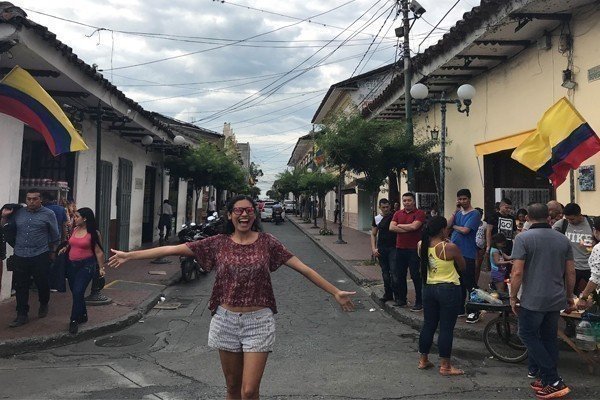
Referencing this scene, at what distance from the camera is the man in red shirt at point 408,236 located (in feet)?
22.9

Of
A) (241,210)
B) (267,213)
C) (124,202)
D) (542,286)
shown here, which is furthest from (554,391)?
(267,213)

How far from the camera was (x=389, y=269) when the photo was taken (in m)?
7.84

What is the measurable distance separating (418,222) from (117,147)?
9090 mm

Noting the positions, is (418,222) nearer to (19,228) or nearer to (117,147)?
(19,228)

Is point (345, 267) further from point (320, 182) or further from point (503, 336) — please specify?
point (320, 182)

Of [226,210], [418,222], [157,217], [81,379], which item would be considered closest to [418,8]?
[418,222]

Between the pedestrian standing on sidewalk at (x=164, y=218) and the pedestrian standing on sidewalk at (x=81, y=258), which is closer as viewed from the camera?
the pedestrian standing on sidewalk at (x=81, y=258)

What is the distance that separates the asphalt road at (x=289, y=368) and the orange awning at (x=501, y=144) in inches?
171

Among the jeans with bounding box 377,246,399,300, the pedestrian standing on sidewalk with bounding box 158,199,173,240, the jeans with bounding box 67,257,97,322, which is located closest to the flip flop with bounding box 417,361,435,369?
the jeans with bounding box 377,246,399,300

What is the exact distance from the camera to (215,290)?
3.14m

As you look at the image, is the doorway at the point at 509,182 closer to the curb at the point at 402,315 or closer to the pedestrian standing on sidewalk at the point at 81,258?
the curb at the point at 402,315

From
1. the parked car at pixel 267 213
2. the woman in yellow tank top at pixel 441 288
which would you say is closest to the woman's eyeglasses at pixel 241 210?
the woman in yellow tank top at pixel 441 288

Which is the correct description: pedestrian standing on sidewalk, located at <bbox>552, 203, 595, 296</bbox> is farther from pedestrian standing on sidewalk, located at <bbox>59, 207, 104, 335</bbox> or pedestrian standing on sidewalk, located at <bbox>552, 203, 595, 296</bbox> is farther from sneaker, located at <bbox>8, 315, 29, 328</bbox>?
sneaker, located at <bbox>8, 315, 29, 328</bbox>

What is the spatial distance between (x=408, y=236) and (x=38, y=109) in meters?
5.49
